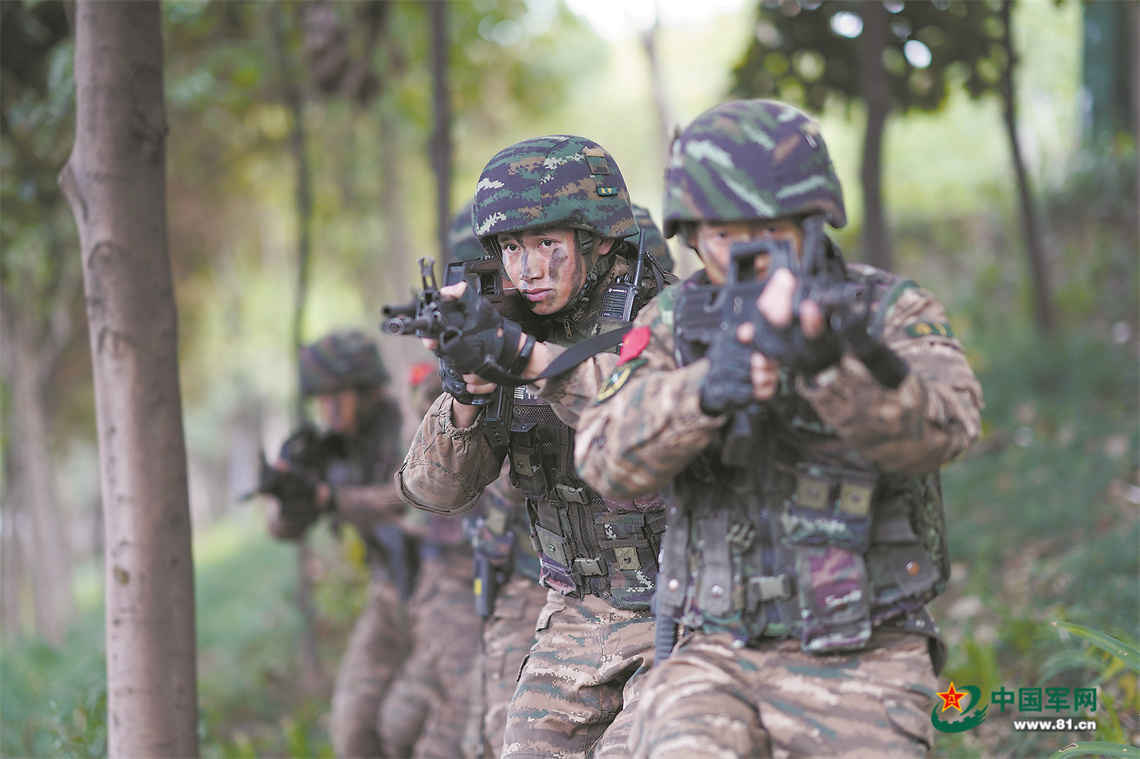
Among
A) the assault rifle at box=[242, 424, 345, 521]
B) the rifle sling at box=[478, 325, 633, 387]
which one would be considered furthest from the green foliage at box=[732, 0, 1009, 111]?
the rifle sling at box=[478, 325, 633, 387]

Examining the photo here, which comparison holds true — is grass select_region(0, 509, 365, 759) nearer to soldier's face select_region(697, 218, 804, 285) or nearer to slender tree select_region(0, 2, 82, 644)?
slender tree select_region(0, 2, 82, 644)

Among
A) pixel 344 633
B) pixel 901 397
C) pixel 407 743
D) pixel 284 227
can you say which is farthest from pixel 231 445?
pixel 901 397

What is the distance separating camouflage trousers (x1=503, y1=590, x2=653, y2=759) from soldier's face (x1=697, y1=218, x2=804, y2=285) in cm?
131

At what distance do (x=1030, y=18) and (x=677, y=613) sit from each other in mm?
19034

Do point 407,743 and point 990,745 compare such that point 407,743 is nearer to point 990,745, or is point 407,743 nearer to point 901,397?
point 990,745

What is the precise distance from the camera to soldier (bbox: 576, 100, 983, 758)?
224 centimetres

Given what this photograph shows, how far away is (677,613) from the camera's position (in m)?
2.54

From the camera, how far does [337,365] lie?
6.16 metres

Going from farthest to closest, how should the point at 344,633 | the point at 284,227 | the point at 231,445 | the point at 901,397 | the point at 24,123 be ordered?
the point at 231,445
the point at 284,227
the point at 344,633
the point at 24,123
the point at 901,397

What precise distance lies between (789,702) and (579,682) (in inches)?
39.3

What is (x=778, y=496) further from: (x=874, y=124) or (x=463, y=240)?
(x=874, y=124)

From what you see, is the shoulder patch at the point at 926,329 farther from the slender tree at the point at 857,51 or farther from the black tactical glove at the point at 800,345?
the slender tree at the point at 857,51

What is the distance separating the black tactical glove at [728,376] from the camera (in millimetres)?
2085

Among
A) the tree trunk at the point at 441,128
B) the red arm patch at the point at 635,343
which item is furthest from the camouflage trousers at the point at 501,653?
the tree trunk at the point at 441,128
